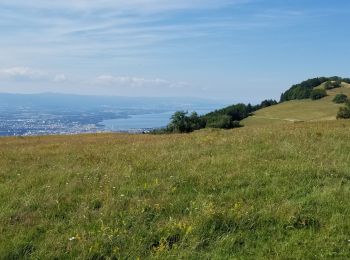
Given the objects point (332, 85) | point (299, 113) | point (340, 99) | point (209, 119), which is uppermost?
point (332, 85)

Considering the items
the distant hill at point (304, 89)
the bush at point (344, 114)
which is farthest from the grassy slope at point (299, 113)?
the bush at point (344, 114)

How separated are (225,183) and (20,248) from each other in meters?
4.54

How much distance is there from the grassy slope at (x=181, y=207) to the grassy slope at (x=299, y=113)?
282ft

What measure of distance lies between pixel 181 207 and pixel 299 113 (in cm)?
10809

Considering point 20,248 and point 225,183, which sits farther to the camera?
point 225,183

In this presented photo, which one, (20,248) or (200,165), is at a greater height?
(200,165)

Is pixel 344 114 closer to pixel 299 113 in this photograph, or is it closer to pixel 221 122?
pixel 221 122

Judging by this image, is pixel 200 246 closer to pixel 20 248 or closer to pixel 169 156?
pixel 20 248

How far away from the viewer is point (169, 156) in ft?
44.6

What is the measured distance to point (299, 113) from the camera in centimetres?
11244

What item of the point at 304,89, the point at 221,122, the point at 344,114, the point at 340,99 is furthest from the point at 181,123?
the point at 304,89

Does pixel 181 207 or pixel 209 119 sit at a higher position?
pixel 181 207

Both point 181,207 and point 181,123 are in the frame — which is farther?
point 181,123

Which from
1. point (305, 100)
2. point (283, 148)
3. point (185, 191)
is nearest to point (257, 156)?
point (283, 148)
